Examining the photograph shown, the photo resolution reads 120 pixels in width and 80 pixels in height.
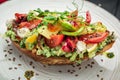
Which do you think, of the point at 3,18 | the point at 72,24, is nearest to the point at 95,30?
the point at 72,24

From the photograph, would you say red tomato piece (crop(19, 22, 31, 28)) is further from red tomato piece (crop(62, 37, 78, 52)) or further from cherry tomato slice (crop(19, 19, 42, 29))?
red tomato piece (crop(62, 37, 78, 52))

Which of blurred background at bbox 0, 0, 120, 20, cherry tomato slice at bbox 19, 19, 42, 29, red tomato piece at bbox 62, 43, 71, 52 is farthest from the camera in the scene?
blurred background at bbox 0, 0, 120, 20

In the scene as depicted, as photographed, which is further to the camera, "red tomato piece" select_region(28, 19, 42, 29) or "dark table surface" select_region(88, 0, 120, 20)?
"dark table surface" select_region(88, 0, 120, 20)

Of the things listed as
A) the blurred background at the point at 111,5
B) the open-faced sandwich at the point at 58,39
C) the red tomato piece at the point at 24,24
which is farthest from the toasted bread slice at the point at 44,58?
the blurred background at the point at 111,5

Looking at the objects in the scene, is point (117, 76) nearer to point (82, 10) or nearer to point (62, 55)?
point (62, 55)

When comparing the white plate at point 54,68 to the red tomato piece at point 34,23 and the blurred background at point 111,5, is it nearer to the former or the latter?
the red tomato piece at point 34,23

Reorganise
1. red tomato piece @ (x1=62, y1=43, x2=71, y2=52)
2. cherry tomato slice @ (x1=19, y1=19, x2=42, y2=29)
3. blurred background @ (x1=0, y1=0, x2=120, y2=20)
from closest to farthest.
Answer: red tomato piece @ (x1=62, y1=43, x2=71, y2=52) → cherry tomato slice @ (x1=19, y1=19, x2=42, y2=29) → blurred background @ (x1=0, y1=0, x2=120, y2=20)

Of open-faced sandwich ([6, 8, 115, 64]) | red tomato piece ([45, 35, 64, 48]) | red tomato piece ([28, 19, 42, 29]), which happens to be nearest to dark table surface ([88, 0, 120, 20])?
open-faced sandwich ([6, 8, 115, 64])
